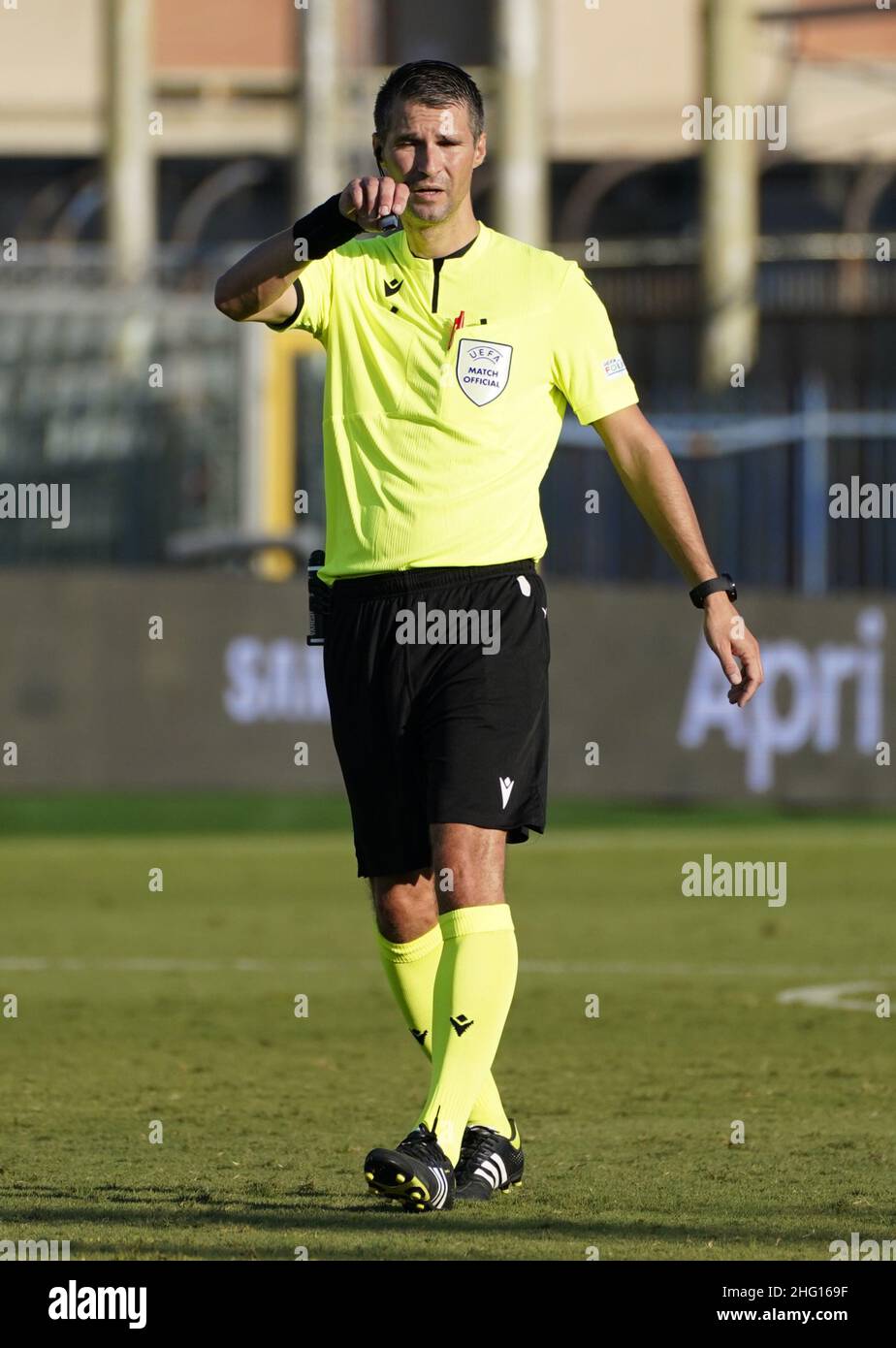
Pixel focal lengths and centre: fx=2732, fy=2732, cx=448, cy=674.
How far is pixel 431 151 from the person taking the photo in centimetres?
582

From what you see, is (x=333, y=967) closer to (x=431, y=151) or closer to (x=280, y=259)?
(x=280, y=259)

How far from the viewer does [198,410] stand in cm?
2014

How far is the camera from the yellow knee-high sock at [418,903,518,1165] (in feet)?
19.2

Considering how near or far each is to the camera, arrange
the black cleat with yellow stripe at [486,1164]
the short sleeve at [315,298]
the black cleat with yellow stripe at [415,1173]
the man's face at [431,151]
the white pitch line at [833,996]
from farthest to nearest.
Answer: the white pitch line at [833,996] < the short sleeve at [315,298] < the black cleat with yellow stripe at [486,1164] < the man's face at [431,151] < the black cleat with yellow stripe at [415,1173]

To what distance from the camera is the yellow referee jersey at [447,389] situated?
6004mm

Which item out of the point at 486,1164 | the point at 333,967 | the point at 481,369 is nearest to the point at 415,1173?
the point at 486,1164

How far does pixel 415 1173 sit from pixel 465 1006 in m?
0.45

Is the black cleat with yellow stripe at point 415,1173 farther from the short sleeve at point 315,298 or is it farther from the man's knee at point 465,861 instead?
the short sleeve at point 315,298

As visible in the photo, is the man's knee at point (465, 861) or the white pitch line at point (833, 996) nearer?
the man's knee at point (465, 861)

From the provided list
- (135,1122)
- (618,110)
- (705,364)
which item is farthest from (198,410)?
(618,110)

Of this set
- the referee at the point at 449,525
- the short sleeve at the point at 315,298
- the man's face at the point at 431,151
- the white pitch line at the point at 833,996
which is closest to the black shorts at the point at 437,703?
the referee at the point at 449,525

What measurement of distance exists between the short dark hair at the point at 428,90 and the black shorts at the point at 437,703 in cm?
98

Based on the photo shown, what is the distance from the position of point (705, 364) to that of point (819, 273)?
6.19ft
